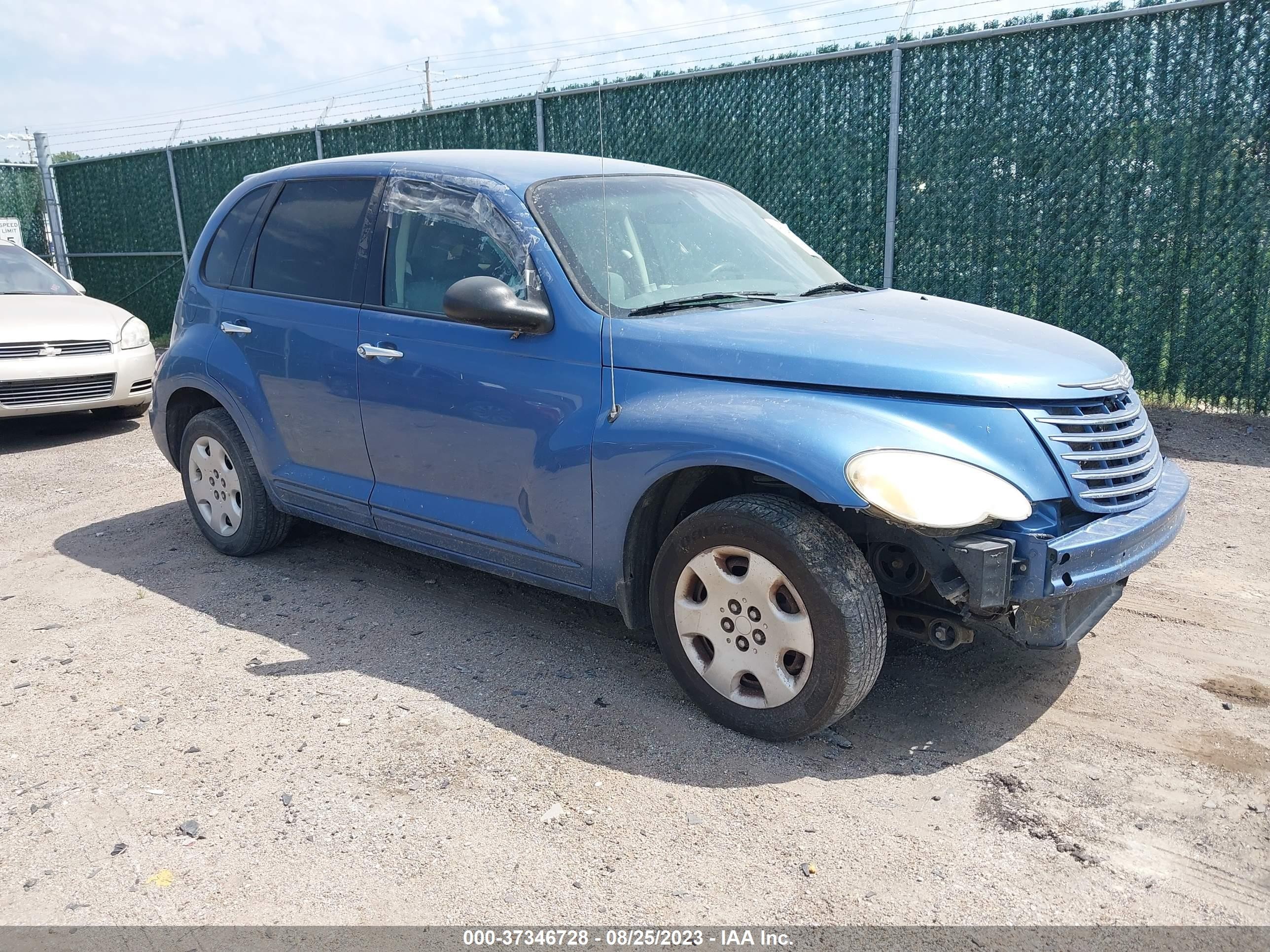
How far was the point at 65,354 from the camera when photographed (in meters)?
8.62

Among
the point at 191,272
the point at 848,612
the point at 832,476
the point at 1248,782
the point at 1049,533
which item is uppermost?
the point at 191,272

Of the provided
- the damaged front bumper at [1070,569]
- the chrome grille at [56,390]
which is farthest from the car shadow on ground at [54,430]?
the damaged front bumper at [1070,569]

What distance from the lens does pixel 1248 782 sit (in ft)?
10.6

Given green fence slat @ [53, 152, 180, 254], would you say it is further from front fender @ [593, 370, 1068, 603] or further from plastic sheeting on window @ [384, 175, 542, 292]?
front fender @ [593, 370, 1068, 603]

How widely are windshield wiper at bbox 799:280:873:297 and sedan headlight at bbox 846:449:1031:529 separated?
133cm

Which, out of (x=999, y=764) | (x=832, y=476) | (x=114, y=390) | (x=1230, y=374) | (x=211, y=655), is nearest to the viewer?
(x=832, y=476)

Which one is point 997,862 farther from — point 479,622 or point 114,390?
point 114,390

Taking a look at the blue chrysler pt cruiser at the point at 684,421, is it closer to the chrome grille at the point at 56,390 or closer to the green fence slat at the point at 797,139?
the green fence slat at the point at 797,139

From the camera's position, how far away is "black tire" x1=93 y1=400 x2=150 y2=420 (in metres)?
9.80

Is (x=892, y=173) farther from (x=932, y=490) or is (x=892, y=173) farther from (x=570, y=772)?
(x=570, y=772)

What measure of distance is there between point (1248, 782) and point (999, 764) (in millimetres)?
727

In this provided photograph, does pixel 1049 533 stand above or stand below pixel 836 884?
above

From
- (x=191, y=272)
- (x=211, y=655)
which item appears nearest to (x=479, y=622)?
(x=211, y=655)

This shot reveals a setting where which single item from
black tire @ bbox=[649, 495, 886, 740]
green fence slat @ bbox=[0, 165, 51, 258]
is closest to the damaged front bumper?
black tire @ bbox=[649, 495, 886, 740]
